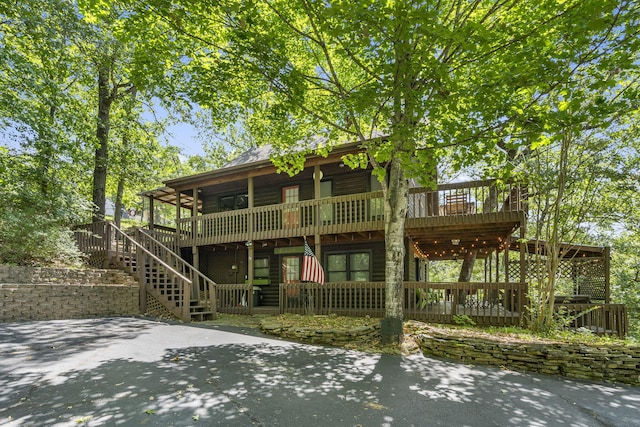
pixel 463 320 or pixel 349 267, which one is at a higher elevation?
pixel 349 267

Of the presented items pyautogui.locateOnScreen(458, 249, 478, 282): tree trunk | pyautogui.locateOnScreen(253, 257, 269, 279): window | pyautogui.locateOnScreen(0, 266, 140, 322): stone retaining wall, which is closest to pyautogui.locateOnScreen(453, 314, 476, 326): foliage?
pyautogui.locateOnScreen(458, 249, 478, 282): tree trunk

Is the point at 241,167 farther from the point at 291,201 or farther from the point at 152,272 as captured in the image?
the point at 152,272

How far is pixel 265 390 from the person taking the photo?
15.8ft

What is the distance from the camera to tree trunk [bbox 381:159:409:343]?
772cm

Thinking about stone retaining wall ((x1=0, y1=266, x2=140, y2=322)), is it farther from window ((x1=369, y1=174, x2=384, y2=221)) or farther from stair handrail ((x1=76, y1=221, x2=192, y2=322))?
window ((x1=369, y1=174, x2=384, y2=221))

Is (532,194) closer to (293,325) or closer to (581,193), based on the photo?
(581,193)

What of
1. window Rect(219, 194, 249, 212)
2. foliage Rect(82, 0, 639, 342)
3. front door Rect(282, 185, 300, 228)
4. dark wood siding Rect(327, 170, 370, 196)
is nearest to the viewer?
foliage Rect(82, 0, 639, 342)

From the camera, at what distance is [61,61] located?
1334cm

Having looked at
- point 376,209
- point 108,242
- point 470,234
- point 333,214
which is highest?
point 376,209

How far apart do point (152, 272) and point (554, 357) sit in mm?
11625

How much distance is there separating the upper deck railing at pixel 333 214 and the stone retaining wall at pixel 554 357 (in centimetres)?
486

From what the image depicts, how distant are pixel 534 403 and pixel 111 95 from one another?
20124 mm

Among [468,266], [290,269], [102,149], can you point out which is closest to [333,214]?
[290,269]

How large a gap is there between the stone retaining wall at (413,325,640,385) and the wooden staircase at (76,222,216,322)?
7.62m
